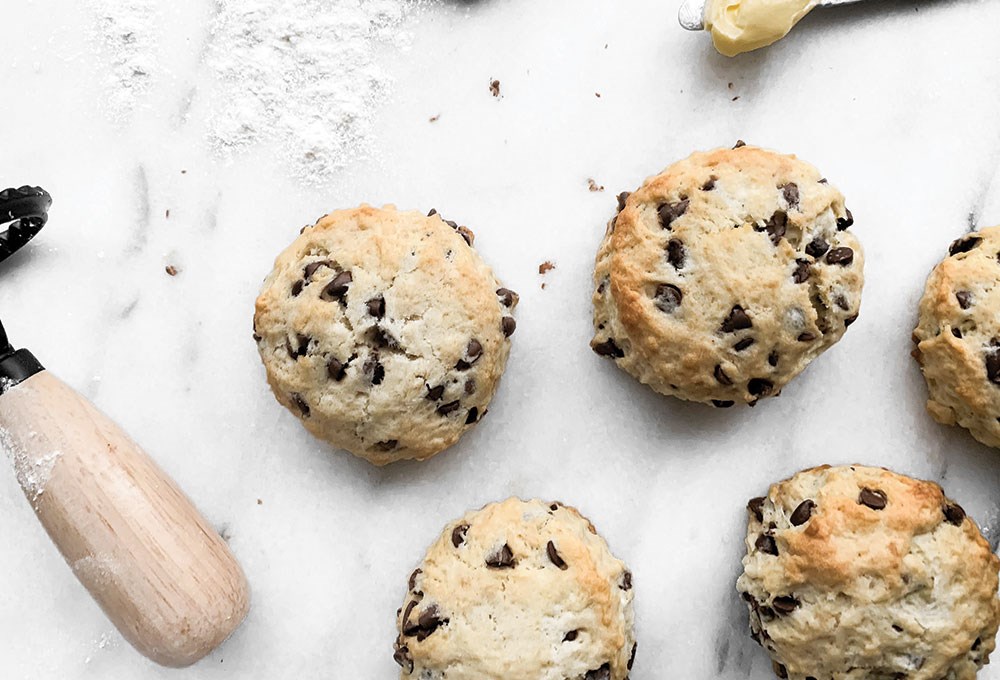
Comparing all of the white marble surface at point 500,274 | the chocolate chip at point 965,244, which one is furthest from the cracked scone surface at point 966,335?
the white marble surface at point 500,274

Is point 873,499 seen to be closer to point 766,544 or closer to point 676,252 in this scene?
point 766,544

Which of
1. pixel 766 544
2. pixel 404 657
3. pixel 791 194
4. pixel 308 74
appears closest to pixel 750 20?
pixel 791 194

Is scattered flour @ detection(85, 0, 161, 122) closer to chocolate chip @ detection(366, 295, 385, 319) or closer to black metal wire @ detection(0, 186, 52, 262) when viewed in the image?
Answer: black metal wire @ detection(0, 186, 52, 262)

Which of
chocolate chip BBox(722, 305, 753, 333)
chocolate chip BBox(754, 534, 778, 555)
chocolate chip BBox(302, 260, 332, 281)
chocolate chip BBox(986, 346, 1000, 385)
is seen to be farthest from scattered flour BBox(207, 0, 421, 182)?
chocolate chip BBox(986, 346, 1000, 385)

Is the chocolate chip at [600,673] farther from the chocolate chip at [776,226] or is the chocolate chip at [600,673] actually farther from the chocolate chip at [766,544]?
the chocolate chip at [776,226]

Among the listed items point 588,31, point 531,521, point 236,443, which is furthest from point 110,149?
point 531,521

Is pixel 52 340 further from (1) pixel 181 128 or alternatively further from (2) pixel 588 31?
(2) pixel 588 31
